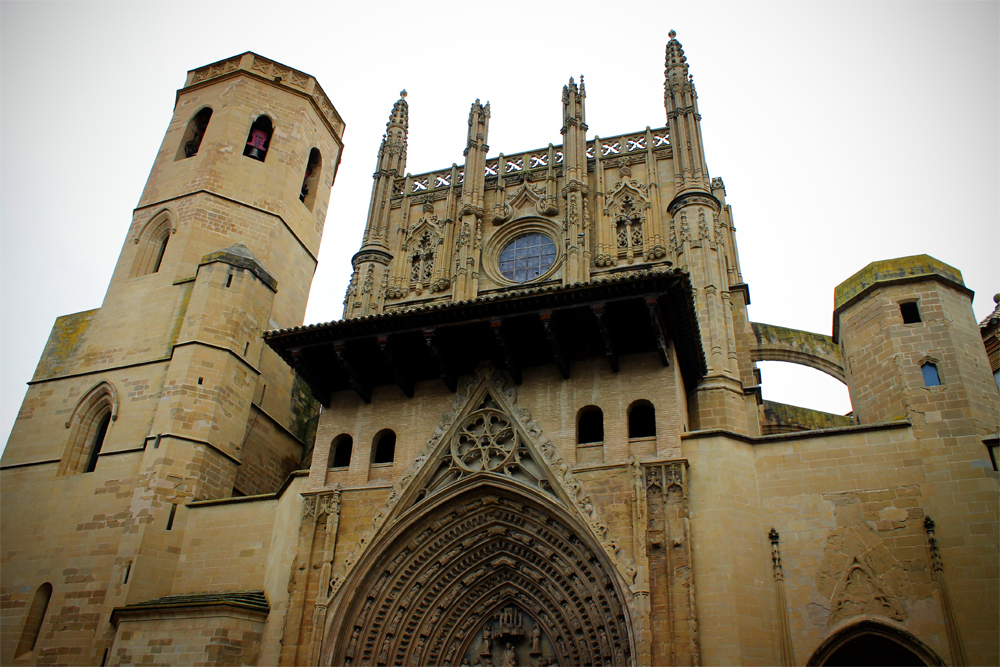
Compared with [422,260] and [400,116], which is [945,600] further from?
[400,116]

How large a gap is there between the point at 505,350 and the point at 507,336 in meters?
0.26

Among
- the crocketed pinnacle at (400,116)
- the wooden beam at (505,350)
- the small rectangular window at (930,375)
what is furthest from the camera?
the crocketed pinnacle at (400,116)

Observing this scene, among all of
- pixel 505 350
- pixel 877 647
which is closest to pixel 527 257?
pixel 505 350

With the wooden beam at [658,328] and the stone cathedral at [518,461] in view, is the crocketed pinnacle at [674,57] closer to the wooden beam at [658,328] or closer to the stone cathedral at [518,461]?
the stone cathedral at [518,461]

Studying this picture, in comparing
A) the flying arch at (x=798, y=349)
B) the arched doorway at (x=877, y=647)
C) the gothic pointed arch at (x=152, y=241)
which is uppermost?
the gothic pointed arch at (x=152, y=241)

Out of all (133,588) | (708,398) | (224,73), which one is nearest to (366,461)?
(133,588)

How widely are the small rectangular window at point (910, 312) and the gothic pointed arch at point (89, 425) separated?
14.3m

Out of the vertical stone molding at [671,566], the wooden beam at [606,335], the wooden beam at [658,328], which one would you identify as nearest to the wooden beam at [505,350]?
the wooden beam at [606,335]

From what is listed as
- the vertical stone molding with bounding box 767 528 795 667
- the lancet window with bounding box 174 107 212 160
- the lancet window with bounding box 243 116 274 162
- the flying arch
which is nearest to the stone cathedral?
the vertical stone molding with bounding box 767 528 795 667

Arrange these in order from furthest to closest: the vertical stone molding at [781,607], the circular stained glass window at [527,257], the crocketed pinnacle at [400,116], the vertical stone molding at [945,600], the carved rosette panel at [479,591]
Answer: the crocketed pinnacle at [400,116] → the circular stained glass window at [527,257] → the carved rosette panel at [479,591] → the vertical stone molding at [781,607] → the vertical stone molding at [945,600]

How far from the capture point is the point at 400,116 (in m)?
20.4

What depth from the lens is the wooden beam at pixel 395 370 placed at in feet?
41.9

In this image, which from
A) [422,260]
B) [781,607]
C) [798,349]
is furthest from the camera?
[798,349]

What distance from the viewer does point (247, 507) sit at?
13852 mm
